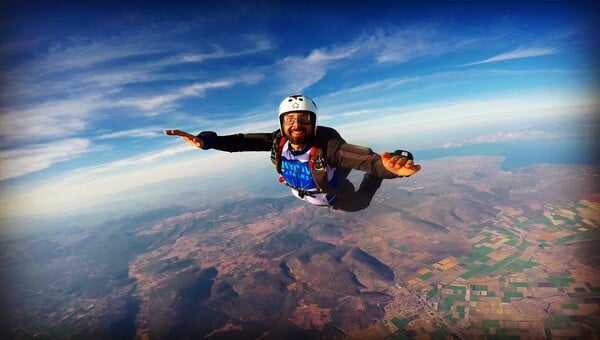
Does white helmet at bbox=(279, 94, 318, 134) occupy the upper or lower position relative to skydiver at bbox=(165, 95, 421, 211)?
upper

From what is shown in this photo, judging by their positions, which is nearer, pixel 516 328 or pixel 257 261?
pixel 516 328

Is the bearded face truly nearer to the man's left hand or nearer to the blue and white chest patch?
the blue and white chest patch

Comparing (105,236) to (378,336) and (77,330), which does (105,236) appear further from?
(378,336)

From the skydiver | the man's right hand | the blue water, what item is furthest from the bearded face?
the blue water

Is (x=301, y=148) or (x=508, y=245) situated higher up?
(x=301, y=148)

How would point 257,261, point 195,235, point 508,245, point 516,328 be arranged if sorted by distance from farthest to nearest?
1. point 195,235
2. point 257,261
3. point 508,245
4. point 516,328

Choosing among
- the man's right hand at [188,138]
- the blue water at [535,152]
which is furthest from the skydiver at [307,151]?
the blue water at [535,152]

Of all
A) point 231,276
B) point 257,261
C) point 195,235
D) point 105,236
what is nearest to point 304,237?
point 257,261
